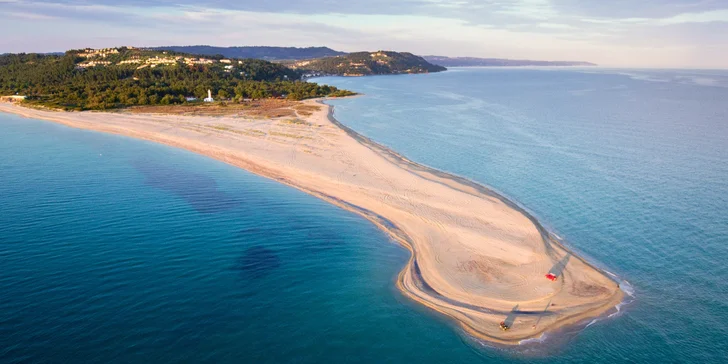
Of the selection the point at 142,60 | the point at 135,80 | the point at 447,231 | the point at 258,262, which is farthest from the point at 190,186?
the point at 142,60

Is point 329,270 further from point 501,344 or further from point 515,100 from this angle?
point 515,100

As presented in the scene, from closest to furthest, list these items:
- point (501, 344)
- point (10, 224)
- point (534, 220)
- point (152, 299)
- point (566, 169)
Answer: point (501, 344)
point (152, 299)
point (10, 224)
point (534, 220)
point (566, 169)

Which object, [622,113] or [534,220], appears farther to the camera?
[622,113]

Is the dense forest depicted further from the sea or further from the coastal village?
the sea

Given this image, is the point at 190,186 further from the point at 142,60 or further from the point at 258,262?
the point at 142,60

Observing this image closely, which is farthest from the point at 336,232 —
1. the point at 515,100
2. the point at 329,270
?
the point at 515,100

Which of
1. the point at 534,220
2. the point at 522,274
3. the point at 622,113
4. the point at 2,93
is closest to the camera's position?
the point at 522,274

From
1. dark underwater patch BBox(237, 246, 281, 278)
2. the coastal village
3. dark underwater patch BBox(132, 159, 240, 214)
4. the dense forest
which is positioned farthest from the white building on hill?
dark underwater patch BBox(237, 246, 281, 278)
